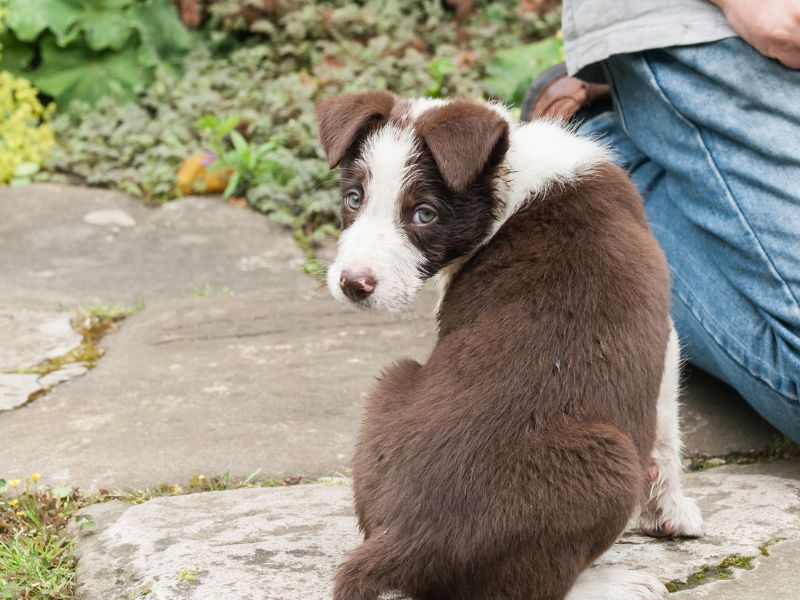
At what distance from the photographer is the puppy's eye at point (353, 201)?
299cm

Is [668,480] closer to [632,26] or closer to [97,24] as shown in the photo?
[632,26]

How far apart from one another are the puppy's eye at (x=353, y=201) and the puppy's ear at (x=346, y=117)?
0.11 metres

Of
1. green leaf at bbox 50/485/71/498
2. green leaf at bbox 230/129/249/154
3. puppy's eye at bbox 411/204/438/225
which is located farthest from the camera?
green leaf at bbox 230/129/249/154

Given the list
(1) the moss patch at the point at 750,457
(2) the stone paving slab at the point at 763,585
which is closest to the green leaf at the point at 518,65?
(1) the moss patch at the point at 750,457

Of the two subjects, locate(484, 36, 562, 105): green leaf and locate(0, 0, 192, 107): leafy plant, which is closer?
locate(484, 36, 562, 105): green leaf

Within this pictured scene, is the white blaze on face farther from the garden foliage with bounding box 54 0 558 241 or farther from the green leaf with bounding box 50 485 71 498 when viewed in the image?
the garden foliage with bounding box 54 0 558 241

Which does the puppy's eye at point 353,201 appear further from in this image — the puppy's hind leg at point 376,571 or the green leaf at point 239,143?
the green leaf at point 239,143

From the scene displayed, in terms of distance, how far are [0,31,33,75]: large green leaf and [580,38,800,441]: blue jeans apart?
5857 mm

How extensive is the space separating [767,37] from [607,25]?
2.21ft

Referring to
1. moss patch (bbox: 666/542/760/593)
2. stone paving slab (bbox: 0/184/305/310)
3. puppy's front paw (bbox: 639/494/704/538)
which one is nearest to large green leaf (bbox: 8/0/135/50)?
stone paving slab (bbox: 0/184/305/310)

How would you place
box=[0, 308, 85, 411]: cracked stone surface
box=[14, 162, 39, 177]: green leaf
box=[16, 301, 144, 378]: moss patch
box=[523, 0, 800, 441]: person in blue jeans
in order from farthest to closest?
box=[14, 162, 39, 177]: green leaf, box=[16, 301, 144, 378]: moss patch, box=[0, 308, 85, 411]: cracked stone surface, box=[523, 0, 800, 441]: person in blue jeans

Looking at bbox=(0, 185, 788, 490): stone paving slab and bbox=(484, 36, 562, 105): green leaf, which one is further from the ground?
bbox=(484, 36, 562, 105): green leaf

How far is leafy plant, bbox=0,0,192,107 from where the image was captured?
8.16 meters

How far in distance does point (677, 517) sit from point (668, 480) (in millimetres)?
115
